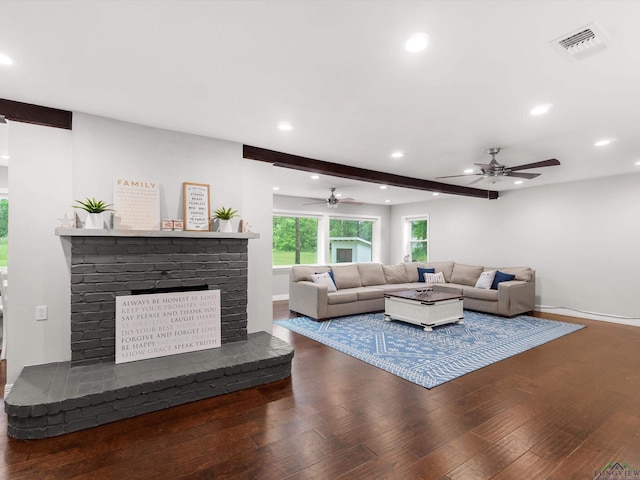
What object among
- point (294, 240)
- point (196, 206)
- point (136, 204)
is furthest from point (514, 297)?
point (136, 204)

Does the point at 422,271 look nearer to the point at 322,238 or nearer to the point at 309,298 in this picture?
the point at 322,238

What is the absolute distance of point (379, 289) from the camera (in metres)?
6.41

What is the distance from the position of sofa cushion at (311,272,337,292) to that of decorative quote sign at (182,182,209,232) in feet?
9.52

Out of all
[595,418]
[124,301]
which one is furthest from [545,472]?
[124,301]

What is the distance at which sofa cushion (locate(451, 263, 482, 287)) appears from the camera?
688cm

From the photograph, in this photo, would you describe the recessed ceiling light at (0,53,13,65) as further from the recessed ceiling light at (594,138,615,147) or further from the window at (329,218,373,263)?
the window at (329,218,373,263)

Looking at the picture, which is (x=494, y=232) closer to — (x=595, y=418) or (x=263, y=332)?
(x=595, y=418)

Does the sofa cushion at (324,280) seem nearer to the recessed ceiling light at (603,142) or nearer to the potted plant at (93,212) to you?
the potted plant at (93,212)

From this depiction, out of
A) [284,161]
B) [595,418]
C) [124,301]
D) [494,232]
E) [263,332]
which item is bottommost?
[595,418]

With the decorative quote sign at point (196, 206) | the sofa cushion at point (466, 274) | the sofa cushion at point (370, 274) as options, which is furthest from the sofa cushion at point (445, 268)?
the decorative quote sign at point (196, 206)

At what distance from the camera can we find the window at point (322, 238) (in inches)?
324

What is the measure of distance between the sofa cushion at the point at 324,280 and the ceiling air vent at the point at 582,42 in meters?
4.62

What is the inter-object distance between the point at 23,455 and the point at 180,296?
1.50 meters

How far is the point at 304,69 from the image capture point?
87.4 inches
